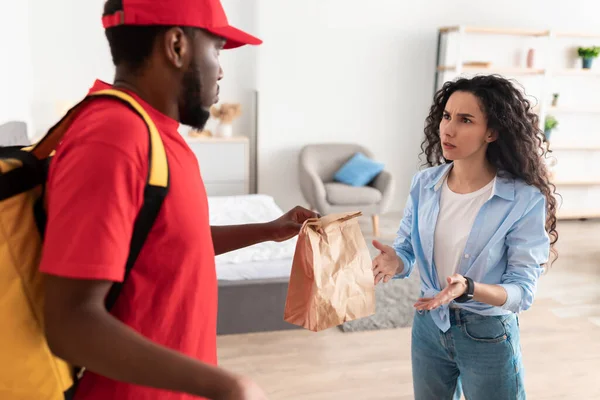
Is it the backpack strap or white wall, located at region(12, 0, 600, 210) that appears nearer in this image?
the backpack strap

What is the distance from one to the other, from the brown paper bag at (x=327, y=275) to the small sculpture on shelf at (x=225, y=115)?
418 centimetres

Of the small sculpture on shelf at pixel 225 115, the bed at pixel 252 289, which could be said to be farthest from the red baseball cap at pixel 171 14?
the small sculpture on shelf at pixel 225 115

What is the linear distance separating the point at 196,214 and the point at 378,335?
8.51 ft

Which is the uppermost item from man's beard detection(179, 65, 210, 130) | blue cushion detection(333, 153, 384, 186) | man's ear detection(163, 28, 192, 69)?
man's ear detection(163, 28, 192, 69)

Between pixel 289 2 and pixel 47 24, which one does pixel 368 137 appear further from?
pixel 47 24

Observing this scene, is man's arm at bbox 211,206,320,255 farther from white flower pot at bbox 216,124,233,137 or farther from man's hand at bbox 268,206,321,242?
white flower pot at bbox 216,124,233,137

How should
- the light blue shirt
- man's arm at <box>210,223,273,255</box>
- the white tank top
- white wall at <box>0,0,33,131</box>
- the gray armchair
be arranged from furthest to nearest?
1. the gray armchair
2. white wall at <box>0,0,33,131</box>
3. the white tank top
4. the light blue shirt
5. man's arm at <box>210,223,273,255</box>

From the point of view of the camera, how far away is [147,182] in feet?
2.35

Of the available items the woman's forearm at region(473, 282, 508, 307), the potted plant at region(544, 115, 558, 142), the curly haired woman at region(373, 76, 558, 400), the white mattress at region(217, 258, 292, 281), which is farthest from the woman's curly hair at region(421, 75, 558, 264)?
the potted plant at region(544, 115, 558, 142)

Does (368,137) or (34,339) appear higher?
(34,339)

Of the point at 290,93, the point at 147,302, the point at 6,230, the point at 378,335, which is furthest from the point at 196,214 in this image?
the point at 290,93

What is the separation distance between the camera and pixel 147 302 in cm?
79

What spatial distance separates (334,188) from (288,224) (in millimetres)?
3806

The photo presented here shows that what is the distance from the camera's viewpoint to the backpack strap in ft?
2.36
